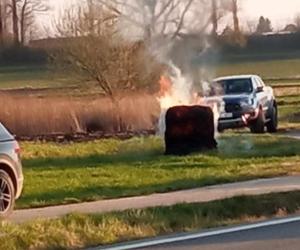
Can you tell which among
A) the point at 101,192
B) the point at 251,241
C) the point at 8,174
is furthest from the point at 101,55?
the point at 251,241

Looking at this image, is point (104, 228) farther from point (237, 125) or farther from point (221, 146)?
point (237, 125)

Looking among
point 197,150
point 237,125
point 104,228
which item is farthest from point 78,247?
point 237,125

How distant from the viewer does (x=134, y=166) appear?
2205cm

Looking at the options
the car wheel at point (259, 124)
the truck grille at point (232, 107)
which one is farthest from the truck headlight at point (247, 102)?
the car wheel at point (259, 124)

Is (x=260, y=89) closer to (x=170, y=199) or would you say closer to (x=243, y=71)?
(x=170, y=199)

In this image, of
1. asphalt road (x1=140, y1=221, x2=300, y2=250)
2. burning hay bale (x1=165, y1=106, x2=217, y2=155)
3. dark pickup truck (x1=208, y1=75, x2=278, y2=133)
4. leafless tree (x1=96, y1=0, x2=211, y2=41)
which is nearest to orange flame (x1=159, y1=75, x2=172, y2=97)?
leafless tree (x1=96, y1=0, x2=211, y2=41)

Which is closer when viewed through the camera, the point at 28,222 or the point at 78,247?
the point at 78,247

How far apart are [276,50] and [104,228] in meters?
68.0

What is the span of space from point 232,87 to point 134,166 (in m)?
12.9

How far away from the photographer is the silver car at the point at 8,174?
15281 millimetres

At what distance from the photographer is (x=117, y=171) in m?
21.2

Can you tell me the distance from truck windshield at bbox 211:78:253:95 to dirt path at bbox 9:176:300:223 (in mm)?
14974

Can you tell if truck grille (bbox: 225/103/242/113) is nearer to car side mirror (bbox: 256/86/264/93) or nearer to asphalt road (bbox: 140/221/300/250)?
car side mirror (bbox: 256/86/264/93)

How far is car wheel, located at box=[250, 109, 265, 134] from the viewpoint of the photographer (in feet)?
109
